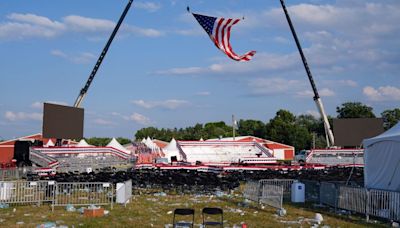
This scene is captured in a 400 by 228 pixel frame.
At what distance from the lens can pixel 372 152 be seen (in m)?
18.8

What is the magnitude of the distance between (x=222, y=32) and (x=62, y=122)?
729 inches

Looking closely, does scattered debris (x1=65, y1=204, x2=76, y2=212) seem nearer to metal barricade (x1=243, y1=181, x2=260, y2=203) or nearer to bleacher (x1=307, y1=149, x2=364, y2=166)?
metal barricade (x1=243, y1=181, x2=260, y2=203)

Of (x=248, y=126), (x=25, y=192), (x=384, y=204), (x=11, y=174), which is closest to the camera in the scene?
(x=384, y=204)

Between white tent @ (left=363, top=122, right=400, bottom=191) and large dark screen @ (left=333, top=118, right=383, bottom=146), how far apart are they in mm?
31501

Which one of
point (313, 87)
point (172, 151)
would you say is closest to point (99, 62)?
point (172, 151)

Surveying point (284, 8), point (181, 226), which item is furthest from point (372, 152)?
point (284, 8)

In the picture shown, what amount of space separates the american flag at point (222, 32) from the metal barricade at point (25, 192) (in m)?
16.2

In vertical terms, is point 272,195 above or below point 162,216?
above

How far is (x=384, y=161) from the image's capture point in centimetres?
1767

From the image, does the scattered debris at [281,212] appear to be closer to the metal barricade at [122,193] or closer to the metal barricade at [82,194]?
the metal barricade at [122,193]

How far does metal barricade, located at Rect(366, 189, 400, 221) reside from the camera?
44.9 feet

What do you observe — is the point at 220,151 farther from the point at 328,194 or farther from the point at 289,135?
the point at 289,135

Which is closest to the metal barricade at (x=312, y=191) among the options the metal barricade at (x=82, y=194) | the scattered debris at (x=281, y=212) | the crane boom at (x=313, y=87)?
the scattered debris at (x=281, y=212)

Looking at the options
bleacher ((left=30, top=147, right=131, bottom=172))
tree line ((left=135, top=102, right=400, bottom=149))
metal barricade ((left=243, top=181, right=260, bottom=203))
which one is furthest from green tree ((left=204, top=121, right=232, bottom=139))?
metal barricade ((left=243, top=181, right=260, bottom=203))
